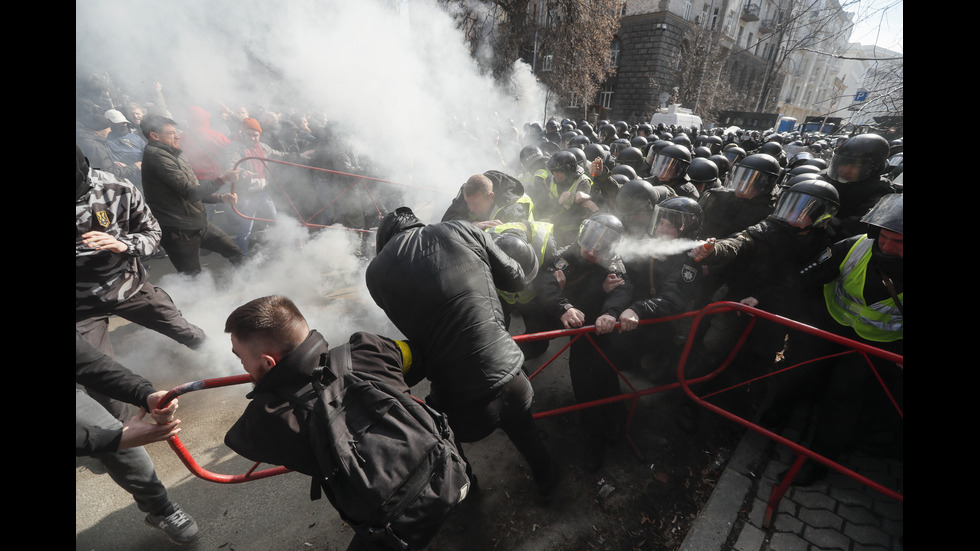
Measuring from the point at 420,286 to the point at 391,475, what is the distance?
0.92m

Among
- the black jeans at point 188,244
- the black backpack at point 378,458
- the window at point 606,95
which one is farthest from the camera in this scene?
the window at point 606,95

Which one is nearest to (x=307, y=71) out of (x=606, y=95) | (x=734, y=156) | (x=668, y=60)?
(x=734, y=156)

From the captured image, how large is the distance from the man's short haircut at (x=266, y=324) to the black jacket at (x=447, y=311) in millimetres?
584

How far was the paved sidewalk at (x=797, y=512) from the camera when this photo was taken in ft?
7.28

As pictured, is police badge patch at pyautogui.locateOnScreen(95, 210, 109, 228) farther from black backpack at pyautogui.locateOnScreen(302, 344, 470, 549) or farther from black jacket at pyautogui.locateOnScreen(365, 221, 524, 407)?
black backpack at pyautogui.locateOnScreen(302, 344, 470, 549)

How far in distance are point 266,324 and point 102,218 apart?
75.9 inches

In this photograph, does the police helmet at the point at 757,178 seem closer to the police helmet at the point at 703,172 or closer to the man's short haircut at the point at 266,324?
the police helmet at the point at 703,172

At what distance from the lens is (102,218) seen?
93.7 inches

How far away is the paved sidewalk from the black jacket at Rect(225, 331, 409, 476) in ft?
7.33

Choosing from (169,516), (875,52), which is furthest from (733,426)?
(875,52)

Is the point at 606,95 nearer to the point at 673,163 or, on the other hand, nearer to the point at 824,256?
the point at 673,163

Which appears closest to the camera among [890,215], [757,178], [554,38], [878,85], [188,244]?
[890,215]

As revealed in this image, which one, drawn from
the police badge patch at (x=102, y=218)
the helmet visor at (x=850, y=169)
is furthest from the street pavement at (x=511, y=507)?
the helmet visor at (x=850, y=169)
